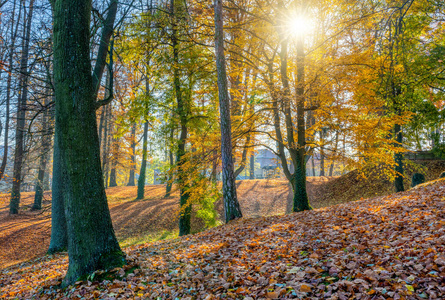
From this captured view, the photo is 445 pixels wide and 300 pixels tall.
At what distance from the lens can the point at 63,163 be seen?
11.8 ft

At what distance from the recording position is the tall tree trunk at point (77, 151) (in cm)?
355

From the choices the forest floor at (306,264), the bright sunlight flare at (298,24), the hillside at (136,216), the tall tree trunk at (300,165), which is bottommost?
the hillside at (136,216)

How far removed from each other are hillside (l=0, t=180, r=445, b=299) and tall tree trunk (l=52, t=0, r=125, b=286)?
339 mm

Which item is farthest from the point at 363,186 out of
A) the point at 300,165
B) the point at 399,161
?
the point at 300,165

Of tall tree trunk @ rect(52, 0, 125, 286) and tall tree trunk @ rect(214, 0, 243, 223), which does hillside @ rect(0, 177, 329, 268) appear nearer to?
tall tree trunk @ rect(214, 0, 243, 223)

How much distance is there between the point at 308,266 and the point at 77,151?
3.51 meters

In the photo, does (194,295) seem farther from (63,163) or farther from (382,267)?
(63,163)

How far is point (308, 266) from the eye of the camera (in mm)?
3047

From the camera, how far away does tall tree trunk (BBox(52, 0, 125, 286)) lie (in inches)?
140

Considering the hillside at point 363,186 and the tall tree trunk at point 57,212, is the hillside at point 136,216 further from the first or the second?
the hillside at point 363,186

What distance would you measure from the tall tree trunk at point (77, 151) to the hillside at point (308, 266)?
34 cm

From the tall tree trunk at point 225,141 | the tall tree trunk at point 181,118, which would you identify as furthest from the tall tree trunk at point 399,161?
the tall tree trunk at point 181,118

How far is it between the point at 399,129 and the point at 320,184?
7084 millimetres

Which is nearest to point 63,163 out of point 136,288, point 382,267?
point 136,288
